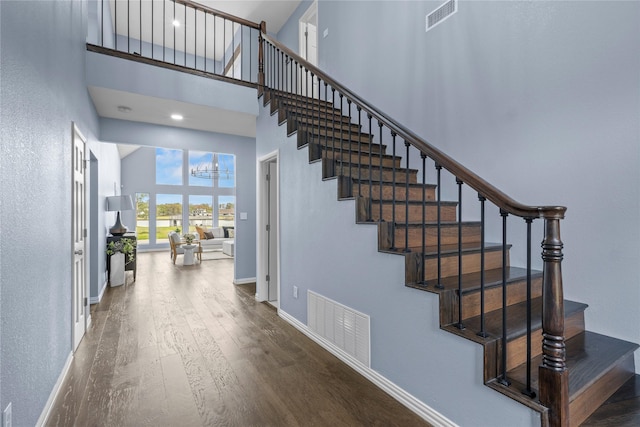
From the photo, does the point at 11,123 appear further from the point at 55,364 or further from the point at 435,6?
the point at 435,6

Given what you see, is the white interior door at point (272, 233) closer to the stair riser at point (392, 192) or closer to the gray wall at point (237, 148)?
the gray wall at point (237, 148)

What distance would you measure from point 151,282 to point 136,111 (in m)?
3.06

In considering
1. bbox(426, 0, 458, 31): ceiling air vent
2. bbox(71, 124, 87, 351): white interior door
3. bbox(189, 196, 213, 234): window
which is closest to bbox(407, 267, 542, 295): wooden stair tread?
bbox(426, 0, 458, 31): ceiling air vent

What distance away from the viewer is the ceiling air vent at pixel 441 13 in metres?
3.10

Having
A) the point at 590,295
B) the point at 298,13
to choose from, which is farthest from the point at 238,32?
the point at 590,295

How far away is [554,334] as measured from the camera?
1406 mm

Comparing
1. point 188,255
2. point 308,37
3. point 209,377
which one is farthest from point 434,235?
point 188,255

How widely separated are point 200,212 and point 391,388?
10618 mm

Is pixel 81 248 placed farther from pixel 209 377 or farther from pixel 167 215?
pixel 167 215

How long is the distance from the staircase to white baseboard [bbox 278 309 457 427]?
0.48 m

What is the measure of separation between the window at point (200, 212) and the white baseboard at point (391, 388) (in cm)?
930

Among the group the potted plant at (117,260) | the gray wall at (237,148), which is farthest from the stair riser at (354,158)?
the potted plant at (117,260)

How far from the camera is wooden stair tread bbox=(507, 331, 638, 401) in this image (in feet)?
5.27

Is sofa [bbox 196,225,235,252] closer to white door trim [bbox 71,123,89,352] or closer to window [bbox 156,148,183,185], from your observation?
window [bbox 156,148,183,185]
